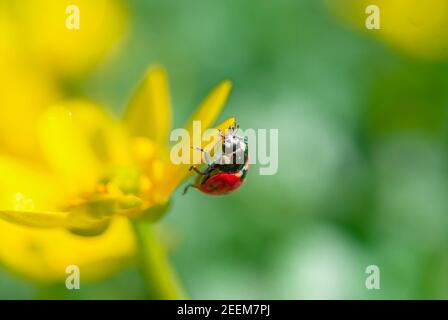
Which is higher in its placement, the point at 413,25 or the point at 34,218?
the point at 413,25

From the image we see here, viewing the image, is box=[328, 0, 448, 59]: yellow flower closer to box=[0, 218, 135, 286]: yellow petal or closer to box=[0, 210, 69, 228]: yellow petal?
box=[0, 218, 135, 286]: yellow petal

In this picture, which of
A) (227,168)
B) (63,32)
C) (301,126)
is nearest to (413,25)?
(301,126)

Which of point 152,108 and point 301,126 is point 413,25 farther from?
point 152,108

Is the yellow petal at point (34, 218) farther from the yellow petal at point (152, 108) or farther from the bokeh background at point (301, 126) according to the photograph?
the bokeh background at point (301, 126)

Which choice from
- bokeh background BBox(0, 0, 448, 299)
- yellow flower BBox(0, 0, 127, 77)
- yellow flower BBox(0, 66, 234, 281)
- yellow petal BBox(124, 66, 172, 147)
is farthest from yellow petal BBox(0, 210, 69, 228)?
yellow flower BBox(0, 0, 127, 77)

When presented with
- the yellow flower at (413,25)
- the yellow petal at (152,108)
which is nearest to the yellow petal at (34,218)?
the yellow petal at (152,108)

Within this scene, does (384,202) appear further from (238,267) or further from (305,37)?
(305,37)

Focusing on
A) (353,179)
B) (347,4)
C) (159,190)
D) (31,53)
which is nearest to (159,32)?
(31,53)
